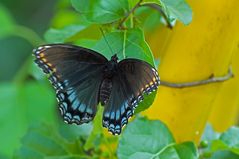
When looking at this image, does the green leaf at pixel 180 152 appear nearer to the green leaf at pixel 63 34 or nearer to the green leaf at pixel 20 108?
the green leaf at pixel 63 34

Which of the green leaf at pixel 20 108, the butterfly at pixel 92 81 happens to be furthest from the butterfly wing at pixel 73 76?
the green leaf at pixel 20 108

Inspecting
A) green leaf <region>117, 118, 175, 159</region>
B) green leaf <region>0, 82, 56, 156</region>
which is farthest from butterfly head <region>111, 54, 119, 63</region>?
green leaf <region>0, 82, 56, 156</region>

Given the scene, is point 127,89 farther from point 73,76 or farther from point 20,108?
point 20,108

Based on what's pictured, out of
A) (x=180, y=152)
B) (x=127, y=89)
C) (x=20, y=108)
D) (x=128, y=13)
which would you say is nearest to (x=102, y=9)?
(x=128, y=13)

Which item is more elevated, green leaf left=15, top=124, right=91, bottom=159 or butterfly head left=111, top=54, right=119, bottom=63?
→ butterfly head left=111, top=54, right=119, bottom=63

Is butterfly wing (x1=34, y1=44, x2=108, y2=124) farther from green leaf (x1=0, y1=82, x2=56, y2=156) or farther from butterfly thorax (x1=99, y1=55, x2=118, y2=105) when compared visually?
green leaf (x1=0, y1=82, x2=56, y2=156)

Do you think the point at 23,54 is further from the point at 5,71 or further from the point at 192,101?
the point at 192,101
